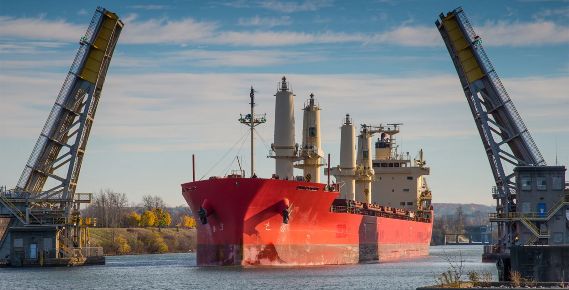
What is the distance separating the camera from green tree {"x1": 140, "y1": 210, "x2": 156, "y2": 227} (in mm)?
158250

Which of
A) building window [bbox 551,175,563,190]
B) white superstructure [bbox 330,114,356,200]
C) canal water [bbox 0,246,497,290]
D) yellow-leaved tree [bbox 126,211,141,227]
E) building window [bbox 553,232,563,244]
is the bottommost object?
canal water [bbox 0,246,497,290]

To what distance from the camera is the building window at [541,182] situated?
61688 millimetres

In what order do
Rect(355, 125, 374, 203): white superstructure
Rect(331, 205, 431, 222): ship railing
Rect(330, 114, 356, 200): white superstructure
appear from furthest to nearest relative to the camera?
Rect(355, 125, 374, 203): white superstructure < Rect(330, 114, 356, 200): white superstructure < Rect(331, 205, 431, 222): ship railing

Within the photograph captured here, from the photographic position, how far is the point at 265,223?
196ft

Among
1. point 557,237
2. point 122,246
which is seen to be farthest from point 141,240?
point 557,237

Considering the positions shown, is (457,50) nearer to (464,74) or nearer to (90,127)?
(464,74)

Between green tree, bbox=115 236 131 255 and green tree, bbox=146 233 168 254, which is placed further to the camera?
green tree, bbox=146 233 168 254

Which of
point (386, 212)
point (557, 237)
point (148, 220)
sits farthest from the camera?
point (148, 220)

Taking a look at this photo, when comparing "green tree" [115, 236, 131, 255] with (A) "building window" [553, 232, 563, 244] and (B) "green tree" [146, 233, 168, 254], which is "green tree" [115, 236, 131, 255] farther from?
→ (A) "building window" [553, 232, 563, 244]

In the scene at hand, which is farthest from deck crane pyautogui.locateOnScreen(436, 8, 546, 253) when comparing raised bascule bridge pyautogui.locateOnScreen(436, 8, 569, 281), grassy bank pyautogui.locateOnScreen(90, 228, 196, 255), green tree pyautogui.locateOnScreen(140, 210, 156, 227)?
green tree pyautogui.locateOnScreen(140, 210, 156, 227)

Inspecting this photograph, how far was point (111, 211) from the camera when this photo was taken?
6698 inches

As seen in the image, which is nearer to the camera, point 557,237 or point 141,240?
point 557,237

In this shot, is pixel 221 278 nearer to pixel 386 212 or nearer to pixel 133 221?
pixel 386 212

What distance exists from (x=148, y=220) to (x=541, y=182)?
343ft
